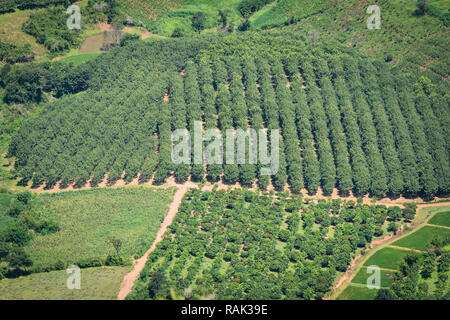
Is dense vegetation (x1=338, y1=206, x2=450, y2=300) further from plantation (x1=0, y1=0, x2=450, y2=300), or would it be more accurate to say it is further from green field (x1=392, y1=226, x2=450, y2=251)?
plantation (x1=0, y1=0, x2=450, y2=300)

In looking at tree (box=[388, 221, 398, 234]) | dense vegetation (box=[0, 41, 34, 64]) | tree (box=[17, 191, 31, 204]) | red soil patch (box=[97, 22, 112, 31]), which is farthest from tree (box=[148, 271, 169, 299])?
red soil patch (box=[97, 22, 112, 31])

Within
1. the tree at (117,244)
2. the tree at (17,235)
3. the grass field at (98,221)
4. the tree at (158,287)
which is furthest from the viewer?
the tree at (17,235)

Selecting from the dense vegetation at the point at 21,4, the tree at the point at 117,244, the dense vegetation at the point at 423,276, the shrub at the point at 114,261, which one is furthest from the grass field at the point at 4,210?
the dense vegetation at the point at 423,276

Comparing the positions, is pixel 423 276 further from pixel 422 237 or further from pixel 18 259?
pixel 18 259

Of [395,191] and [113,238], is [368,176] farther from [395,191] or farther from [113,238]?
[113,238]

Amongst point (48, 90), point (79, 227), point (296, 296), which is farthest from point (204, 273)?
point (48, 90)

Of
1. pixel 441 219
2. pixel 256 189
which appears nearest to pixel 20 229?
pixel 256 189

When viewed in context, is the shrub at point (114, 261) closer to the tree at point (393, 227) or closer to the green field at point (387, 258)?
the green field at point (387, 258)
